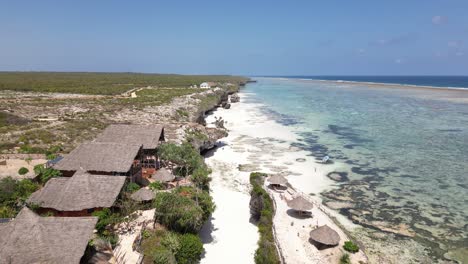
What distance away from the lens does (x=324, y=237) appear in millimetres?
19031

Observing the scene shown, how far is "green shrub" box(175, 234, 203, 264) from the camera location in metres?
17.0

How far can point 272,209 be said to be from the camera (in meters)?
23.2

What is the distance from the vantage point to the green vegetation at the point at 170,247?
51.8ft

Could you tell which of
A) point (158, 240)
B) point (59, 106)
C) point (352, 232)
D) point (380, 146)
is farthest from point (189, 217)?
point (59, 106)

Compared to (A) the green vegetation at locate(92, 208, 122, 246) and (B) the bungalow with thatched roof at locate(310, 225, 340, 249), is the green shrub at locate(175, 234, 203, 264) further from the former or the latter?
(B) the bungalow with thatched roof at locate(310, 225, 340, 249)

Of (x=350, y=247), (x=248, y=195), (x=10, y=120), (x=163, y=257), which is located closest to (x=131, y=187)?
(x=163, y=257)

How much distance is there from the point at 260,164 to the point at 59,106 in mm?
39651

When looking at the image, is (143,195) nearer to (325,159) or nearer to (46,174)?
(46,174)

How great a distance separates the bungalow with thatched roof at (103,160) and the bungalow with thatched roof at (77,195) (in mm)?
2971

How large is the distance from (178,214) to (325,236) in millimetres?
8409

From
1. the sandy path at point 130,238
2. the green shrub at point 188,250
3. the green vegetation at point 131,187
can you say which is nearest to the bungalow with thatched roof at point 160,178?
the green vegetation at point 131,187

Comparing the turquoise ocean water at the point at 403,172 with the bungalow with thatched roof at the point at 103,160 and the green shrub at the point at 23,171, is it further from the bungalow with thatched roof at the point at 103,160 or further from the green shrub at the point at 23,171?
the green shrub at the point at 23,171

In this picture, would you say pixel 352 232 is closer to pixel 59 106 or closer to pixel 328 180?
pixel 328 180

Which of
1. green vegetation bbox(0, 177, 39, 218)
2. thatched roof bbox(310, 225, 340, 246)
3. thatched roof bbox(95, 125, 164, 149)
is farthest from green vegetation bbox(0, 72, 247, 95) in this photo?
thatched roof bbox(310, 225, 340, 246)
